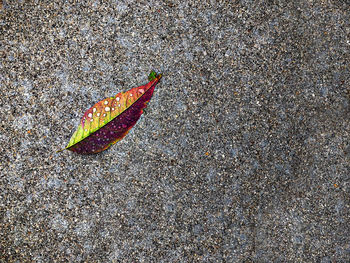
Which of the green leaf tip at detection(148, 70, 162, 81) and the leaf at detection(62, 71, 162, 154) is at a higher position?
→ the green leaf tip at detection(148, 70, 162, 81)

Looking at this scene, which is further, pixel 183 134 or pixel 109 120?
pixel 183 134

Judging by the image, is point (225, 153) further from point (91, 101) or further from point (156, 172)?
point (91, 101)

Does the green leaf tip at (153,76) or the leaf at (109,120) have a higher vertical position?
the green leaf tip at (153,76)

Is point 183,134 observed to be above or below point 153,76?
below
